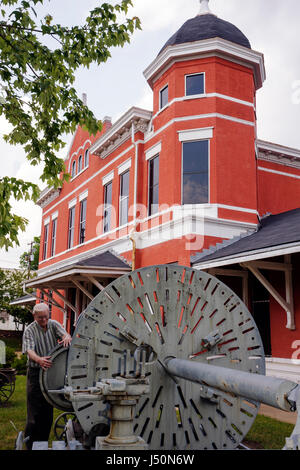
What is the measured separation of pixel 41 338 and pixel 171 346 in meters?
2.03

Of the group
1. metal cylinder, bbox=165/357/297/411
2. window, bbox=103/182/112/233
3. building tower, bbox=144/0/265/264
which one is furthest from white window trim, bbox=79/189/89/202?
metal cylinder, bbox=165/357/297/411

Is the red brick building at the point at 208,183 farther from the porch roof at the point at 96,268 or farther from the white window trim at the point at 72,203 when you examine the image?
the white window trim at the point at 72,203

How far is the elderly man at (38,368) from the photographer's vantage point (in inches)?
180

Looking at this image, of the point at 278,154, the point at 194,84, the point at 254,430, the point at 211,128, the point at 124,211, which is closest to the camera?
the point at 254,430

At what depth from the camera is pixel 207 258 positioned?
33.3 ft

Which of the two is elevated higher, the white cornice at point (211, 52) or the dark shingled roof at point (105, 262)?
the white cornice at point (211, 52)

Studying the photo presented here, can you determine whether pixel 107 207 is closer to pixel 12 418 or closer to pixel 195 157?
pixel 195 157

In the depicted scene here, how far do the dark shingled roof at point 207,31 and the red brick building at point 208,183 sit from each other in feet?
0.13

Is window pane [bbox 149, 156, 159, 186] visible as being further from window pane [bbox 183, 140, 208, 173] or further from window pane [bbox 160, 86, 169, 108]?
window pane [bbox 160, 86, 169, 108]

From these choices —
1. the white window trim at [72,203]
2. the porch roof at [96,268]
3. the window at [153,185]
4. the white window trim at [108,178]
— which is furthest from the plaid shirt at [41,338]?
the white window trim at [72,203]

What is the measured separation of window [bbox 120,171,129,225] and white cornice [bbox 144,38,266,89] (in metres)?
3.82

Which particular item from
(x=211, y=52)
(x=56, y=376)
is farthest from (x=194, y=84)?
(x=56, y=376)

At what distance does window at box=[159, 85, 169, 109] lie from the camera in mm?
13133

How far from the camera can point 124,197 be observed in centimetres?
1483
